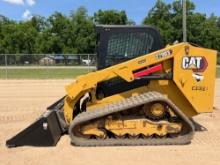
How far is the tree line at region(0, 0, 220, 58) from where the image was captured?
62422mm

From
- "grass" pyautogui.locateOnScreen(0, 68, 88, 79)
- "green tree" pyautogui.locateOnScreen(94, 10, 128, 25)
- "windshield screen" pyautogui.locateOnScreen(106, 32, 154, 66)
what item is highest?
"green tree" pyautogui.locateOnScreen(94, 10, 128, 25)

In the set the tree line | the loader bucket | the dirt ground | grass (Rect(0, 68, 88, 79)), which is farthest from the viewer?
the tree line

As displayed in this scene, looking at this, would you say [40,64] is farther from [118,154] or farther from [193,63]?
[118,154]

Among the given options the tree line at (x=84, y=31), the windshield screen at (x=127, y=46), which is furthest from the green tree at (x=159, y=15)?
the windshield screen at (x=127, y=46)

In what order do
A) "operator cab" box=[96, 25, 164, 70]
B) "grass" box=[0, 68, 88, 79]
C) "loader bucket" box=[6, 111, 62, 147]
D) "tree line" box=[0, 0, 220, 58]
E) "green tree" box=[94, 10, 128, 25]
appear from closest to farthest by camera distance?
"loader bucket" box=[6, 111, 62, 147] < "operator cab" box=[96, 25, 164, 70] < "grass" box=[0, 68, 88, 79] < "tree line" box=[0, 0, 220, 58] < "green tree" box=[94, 10, 128, 25]

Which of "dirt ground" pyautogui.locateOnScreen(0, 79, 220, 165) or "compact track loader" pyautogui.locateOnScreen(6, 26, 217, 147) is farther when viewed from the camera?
"compact track loader" pyautogui.locateOnScreen(6, 26, 217, 147)

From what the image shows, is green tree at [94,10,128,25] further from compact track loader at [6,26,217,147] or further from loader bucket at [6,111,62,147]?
loader bucket at [6,111,62,147]

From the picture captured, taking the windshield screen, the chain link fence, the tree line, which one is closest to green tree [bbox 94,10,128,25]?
the tree line

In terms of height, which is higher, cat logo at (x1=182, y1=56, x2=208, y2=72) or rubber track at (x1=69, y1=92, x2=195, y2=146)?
cat logo at (x1=182, y1=56, x2=208, y2=72)

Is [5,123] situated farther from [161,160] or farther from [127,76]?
[161,160]

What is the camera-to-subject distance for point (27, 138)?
8711mm

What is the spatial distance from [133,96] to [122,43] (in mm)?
1112

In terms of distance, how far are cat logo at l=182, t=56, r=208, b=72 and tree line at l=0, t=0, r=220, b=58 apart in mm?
51180

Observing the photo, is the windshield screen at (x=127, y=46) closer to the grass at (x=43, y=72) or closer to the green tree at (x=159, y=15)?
the grass at (x=43, y=72)
